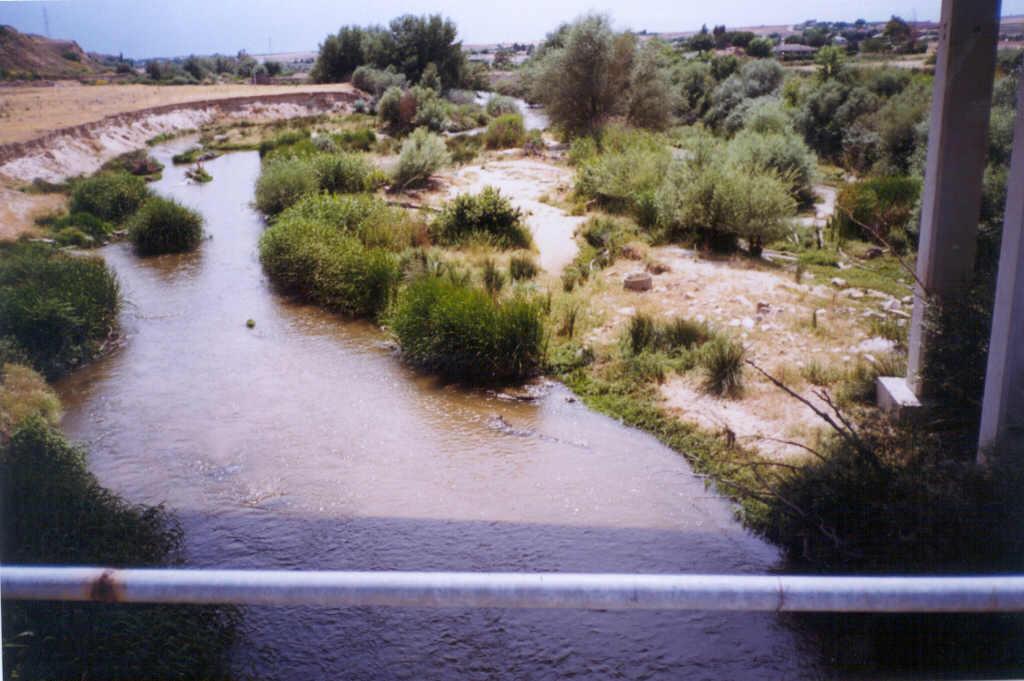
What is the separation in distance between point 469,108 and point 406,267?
3268 centimetres

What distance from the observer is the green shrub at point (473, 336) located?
11367mm

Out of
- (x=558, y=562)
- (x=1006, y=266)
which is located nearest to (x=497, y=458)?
(x=558, y=562)

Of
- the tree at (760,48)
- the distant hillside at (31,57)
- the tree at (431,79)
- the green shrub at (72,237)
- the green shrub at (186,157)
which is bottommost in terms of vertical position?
the green shrub at (72,237)

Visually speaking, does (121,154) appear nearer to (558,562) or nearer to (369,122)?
(369,122)

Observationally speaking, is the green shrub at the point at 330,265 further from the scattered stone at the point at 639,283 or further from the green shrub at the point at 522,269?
the scattered stone at the point at 639,283

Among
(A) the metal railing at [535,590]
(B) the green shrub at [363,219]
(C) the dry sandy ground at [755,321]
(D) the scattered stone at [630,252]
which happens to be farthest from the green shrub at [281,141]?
(A) the metal railing at [535,590]

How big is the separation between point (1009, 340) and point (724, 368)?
4.94m

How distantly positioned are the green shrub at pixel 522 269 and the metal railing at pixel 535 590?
13.4 meters

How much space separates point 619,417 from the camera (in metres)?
10.0

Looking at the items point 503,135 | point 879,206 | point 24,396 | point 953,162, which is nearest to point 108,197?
point 24,396

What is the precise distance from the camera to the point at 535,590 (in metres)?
1.74

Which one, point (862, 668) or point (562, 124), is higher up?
point (562, 124)

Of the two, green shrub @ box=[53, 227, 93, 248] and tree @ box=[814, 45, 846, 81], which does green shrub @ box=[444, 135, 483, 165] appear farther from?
tree @ box=[814, 45, 846, 81]

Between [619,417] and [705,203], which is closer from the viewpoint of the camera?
[619,417]
